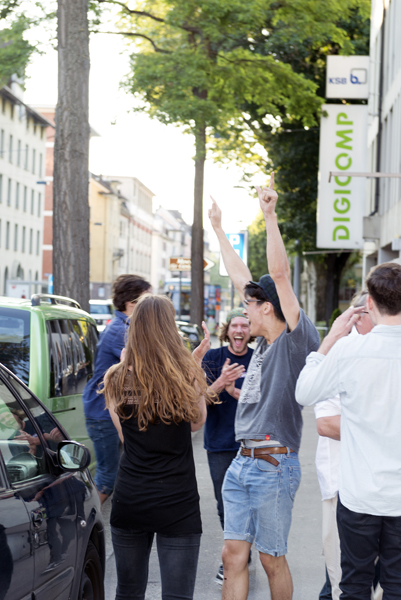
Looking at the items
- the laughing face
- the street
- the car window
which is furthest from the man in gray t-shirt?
the laughing face

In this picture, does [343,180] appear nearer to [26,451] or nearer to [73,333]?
[73,333]

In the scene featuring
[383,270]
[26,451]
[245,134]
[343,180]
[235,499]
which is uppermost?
[245,134]

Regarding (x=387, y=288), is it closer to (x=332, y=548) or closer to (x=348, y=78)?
(x=332, y=548)

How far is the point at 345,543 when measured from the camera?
3371 mm

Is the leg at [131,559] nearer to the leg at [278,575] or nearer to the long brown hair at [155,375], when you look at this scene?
the long brown hair at [155,375]

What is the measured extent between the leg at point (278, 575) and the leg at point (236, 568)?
0.10m

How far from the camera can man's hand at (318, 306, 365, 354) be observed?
336 cm

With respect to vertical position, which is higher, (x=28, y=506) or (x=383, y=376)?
(x=383, y=376)

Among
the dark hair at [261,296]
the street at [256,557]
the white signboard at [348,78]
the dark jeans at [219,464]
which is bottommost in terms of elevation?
the street at [256,557]

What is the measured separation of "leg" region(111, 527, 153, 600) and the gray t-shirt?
2.81 ft

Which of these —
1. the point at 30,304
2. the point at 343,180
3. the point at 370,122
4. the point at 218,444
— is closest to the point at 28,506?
the point at 218,444

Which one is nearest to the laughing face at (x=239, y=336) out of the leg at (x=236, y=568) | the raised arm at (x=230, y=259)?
the raised arm at (x=230, y=259)

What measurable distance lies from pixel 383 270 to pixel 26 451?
5.11ft

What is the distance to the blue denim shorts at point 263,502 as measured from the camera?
13.4 ft
